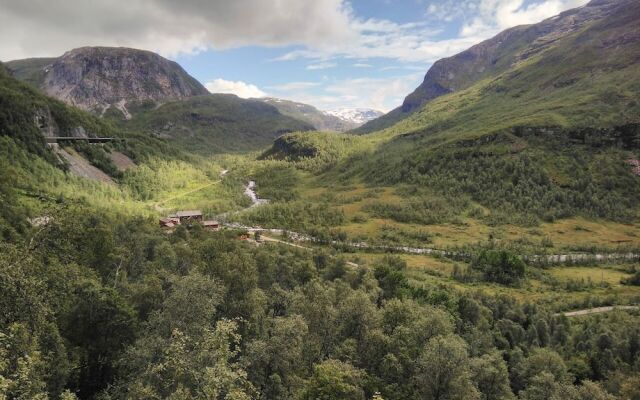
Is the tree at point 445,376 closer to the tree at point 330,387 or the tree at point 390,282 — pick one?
the tree at point 330,387

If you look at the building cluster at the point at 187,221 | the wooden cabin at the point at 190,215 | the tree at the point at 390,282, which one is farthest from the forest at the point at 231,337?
the wooden cabin at the point at 190,215

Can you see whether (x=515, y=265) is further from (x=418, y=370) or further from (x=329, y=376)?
(x=329, y=376)

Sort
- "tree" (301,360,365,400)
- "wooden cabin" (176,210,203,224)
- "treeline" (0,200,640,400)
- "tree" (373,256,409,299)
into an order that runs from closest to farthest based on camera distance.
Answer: "treeline" (0,200,640,400) → "tree" (301,360,365,400) → "tree" (373,256,409,299) → "wooden cabin" (176,210,203,224)

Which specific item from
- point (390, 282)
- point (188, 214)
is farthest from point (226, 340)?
point (188, 214)

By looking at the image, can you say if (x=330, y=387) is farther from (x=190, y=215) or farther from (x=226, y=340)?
(x=190, y=215)

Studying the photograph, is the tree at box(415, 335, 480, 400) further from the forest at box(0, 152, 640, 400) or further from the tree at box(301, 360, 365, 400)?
the tree at box(301, 360, 365, 400)

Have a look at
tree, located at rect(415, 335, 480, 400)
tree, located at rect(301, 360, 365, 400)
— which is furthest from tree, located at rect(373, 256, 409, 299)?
tree, located at rect(301, 360, 365, 400)

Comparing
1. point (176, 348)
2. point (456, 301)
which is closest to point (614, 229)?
point (456, 301)

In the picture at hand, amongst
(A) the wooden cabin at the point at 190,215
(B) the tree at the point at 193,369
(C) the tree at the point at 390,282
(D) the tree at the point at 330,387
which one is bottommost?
(C) the tree at the point at 390,282
